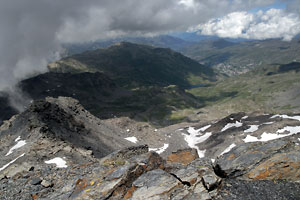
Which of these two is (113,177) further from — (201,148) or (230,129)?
(230,129)

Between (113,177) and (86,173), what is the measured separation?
532 cm

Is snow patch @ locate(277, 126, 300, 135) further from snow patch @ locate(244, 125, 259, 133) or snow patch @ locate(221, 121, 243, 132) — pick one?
snow patch @ locate(221, 121, 243, 132)

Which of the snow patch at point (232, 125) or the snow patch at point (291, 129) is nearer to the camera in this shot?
the snow patch at point (291, 129)

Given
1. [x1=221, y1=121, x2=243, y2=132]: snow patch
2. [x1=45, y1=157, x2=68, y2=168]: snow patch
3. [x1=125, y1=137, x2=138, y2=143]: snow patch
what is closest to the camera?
[x1=45, y1=157, x2=68, y2=168]: snow patch

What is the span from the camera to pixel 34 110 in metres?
89.9

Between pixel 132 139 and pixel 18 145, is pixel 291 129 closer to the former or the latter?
pixel 132 139

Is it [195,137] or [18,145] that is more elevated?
[18,145]

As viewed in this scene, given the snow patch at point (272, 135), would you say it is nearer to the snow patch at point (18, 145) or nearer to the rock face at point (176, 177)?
the rock face at point (176, 177)

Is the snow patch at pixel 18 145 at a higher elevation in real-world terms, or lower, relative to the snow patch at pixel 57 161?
higher

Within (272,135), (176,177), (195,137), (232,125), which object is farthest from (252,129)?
(176,177)

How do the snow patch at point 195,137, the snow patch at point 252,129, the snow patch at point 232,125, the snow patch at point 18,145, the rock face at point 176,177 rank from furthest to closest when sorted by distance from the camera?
the snow patch at point 232,125
the snow patch at point 195,137
the snow patch at point 252,129
the snow patch at point 18,145
the rock face at point 176,177

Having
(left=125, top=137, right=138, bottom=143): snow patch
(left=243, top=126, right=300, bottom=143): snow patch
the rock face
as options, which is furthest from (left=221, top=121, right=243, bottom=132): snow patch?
the rock face

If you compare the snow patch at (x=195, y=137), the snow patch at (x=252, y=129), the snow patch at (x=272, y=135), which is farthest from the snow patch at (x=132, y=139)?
the snow patch at (x=252, y=129)

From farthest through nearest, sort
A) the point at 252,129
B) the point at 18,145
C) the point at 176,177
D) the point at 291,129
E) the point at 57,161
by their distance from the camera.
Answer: the point at 252,129 < the point at 291,129 < the point at 18,145 < the point at 57,161 < the point at 176,177
